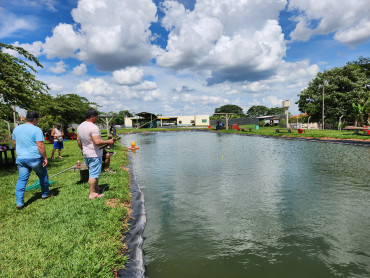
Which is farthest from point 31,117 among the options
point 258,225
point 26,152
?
point 258,225

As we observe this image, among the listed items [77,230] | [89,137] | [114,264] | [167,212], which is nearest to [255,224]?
[167,212]

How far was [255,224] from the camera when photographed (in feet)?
13.6

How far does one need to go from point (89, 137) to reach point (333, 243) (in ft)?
15.9

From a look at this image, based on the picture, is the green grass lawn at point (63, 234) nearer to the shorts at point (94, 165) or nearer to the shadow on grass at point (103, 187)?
the shadow on grass at point (103, 187)

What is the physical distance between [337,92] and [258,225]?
38.8 metres

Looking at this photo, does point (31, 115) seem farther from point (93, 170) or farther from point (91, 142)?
point (93, 170)

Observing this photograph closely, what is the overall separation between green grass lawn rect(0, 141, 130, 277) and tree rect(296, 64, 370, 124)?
122 feet

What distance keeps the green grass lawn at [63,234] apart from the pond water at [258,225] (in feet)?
2.09

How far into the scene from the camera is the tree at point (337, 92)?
3316cm

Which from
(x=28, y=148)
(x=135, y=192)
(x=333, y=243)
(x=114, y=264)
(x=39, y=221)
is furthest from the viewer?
(x=135, y=192)

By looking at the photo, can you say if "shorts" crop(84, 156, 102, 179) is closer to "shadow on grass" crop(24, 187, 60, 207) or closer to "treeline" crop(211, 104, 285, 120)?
"shadow on grass" crop(24, 187, 60, 207)

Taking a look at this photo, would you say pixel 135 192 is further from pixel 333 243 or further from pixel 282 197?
pixel 333 243

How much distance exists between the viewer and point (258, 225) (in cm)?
409

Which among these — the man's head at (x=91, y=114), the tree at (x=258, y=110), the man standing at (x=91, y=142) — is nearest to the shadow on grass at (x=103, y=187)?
the man standing at (x=91, y=142)
